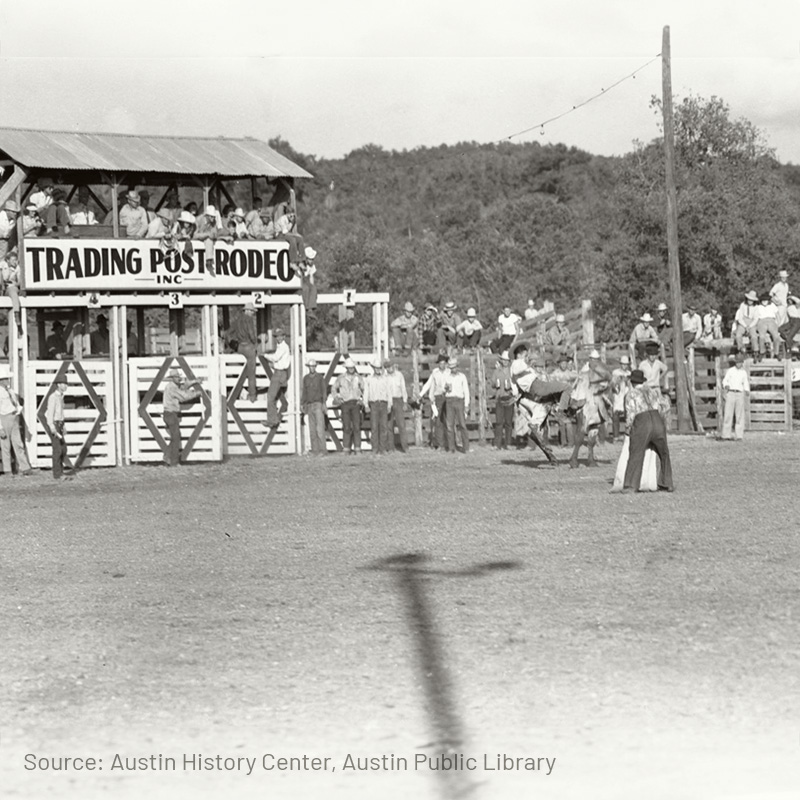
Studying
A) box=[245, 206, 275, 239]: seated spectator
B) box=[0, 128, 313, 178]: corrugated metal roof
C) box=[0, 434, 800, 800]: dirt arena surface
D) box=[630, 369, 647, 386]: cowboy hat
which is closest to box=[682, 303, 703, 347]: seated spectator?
box=[0, 128, 313, 178]: corrugated metal roof

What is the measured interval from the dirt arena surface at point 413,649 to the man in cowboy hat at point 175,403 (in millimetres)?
9078

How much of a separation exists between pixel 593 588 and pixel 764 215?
4700 centimetres

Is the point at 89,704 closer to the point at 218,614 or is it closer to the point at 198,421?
the point at 218,614

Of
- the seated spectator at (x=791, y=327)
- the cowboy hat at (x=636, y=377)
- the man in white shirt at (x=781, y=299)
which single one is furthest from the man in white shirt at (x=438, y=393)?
the cowboy hat at (x=636, y=377)

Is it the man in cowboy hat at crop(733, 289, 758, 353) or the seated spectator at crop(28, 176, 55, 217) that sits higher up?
the seated spectator at crop(28, 176, 55, 217)

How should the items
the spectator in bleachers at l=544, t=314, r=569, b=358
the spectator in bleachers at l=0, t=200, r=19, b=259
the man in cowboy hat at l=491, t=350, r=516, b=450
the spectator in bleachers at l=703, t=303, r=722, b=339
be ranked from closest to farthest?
the spectator in bleachers at l=0, t=200, r=19, b=259, the man in cowboy hat at l=491, t=350, r=516, b=450, the spectator in bleachers at l=703, t=303, r=722, b=339, the spectator in bleachers at l=544, t=314, r=569, b=358

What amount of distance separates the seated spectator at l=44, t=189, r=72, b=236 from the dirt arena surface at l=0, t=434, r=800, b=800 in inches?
448

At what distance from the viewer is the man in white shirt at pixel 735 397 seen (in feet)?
104

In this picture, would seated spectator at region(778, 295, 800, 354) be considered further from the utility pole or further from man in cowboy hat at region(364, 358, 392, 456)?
man in cowboy hat at region(364, 358, 392, 456)

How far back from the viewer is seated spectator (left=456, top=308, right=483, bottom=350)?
38844 millimetres

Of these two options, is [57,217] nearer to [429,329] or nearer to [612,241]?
[429,329]

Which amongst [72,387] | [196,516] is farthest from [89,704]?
[72,387]

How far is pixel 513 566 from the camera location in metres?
14.2

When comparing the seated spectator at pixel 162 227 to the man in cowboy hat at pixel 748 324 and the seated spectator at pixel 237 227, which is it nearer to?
the seated spectator at pixel 237 227
